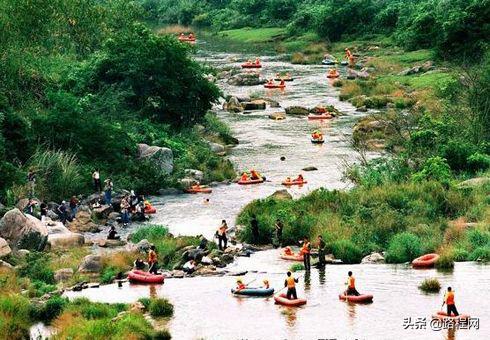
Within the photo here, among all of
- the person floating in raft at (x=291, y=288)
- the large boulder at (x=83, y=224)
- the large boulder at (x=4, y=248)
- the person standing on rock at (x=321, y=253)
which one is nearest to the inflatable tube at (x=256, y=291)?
the person floating in raft at (x=291, y=288)

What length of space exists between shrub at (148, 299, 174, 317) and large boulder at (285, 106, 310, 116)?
52.7 metres

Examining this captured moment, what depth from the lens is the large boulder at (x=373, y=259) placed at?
153ft

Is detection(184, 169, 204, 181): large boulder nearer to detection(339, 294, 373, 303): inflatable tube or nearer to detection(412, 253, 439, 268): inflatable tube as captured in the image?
detection(412, 253, 439, 268): inflatable tube

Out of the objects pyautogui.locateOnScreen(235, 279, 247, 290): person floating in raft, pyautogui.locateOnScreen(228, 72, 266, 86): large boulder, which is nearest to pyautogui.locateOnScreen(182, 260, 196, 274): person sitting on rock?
pyautogui.locateOnScreen(235, 279, 247, 290): person floating in raft

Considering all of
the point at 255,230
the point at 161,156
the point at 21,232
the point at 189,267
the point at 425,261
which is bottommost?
the point at 189,267

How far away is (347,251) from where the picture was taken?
1871 inches

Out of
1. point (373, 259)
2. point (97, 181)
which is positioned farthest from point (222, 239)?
point (97, 181)

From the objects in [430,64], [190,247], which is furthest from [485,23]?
[190,247]

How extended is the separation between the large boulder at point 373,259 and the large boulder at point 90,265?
12003 mm

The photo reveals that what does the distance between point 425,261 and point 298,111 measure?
4646cm

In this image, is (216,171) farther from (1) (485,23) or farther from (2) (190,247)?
(1) (485,23)

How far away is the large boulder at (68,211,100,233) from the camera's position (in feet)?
181

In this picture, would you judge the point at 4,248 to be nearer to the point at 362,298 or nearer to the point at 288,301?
the point at 288,301

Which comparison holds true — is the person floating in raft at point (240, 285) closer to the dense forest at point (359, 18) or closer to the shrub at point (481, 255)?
the shrub at point (481, 255)
